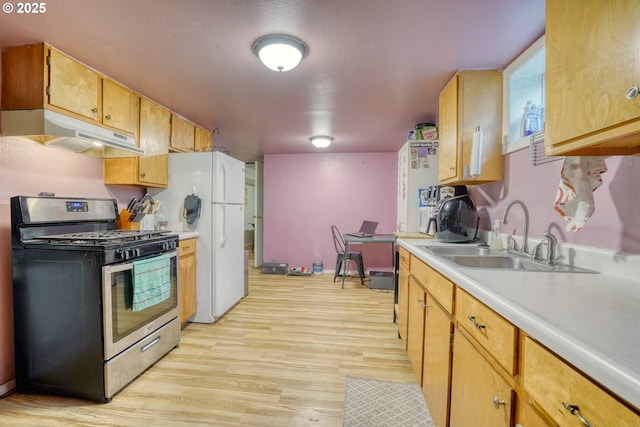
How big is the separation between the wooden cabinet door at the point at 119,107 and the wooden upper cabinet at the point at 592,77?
2.67m

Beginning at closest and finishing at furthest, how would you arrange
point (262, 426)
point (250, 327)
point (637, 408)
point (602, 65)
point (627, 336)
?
point (637, 408) < point (627, 336) < point (602, 65) < point (262, 426) < point (250, 327)

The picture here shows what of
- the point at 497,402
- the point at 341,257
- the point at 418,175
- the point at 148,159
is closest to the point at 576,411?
the point at 497,402

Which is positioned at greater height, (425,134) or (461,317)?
(425,134)

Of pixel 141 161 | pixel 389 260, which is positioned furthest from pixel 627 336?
pixel 389 260

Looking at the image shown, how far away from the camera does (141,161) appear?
8.36 ft

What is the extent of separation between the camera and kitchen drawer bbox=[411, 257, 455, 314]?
1274mm

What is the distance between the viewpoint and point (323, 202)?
206 inches

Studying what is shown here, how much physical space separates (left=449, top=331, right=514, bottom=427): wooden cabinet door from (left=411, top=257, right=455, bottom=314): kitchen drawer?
0.52ft

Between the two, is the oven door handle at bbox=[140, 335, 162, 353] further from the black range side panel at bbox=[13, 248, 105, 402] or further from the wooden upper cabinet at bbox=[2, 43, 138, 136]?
the wooden upper cabinet at bbox=[2, 43, 138, 136]

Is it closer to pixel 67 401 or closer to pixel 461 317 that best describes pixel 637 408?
pixel 461 317

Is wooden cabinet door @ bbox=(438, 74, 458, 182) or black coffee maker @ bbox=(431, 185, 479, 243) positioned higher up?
wooden cabinet door @ bbox=(438, 74, 458, 182)

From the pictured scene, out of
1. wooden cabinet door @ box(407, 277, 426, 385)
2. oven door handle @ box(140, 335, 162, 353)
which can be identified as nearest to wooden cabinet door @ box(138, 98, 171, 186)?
oven door handle @ box(140, 335, 162, 353)

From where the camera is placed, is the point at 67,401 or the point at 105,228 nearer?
the point at 67,401

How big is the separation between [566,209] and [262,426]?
183 cm
